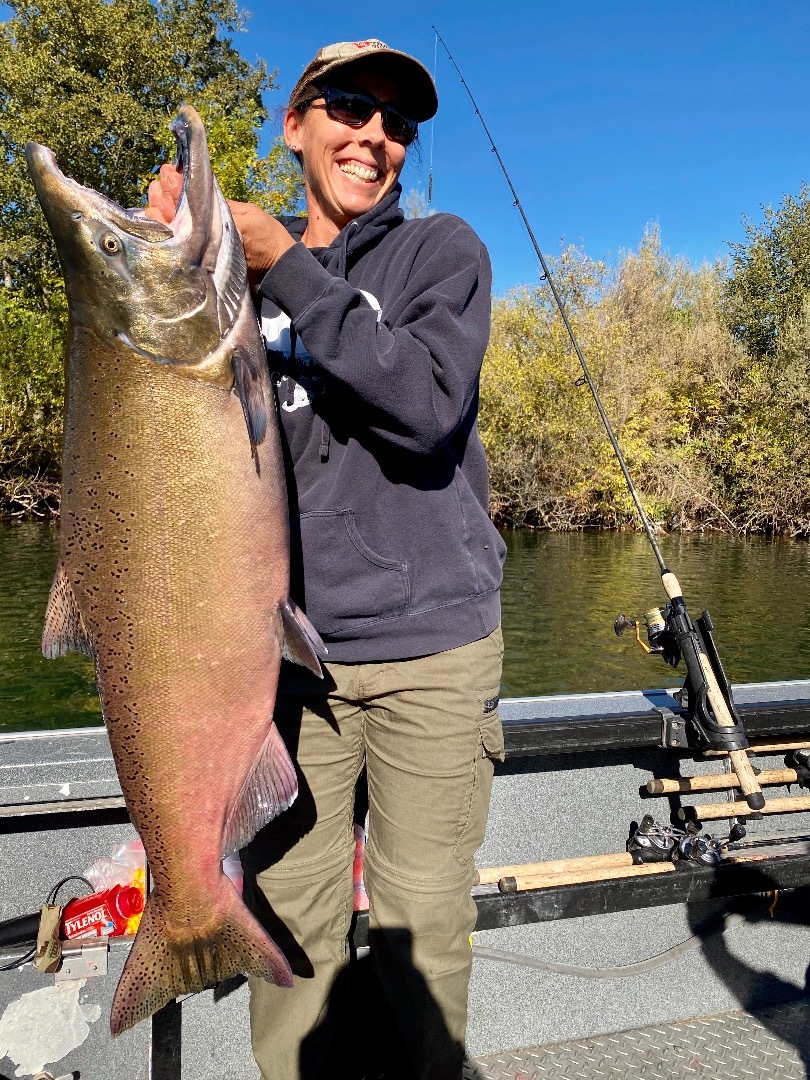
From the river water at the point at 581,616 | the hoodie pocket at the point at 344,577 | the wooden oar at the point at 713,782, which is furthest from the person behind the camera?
the river water at the point at 581,616

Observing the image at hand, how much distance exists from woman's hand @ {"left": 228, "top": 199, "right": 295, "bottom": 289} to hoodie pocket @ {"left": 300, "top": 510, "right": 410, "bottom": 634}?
566mm

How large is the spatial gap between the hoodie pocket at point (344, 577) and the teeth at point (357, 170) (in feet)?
3.06

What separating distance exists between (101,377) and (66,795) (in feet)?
5.22

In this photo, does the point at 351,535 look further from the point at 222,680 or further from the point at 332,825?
the point at 332,825

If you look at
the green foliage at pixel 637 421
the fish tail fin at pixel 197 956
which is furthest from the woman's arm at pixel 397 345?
the green foliage at pixel 637 421

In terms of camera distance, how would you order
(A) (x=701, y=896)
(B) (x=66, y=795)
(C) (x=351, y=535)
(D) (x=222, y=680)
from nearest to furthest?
(D) (x=222, y=680) < (C) (x=351, y=535) < (B) (x=66, y=795) < (A) (x=701, y=896)

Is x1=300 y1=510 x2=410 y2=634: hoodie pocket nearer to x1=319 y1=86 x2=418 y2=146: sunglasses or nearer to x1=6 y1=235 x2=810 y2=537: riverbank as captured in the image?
x1=319 y1=86 x2=418 y2=146: sunglasses

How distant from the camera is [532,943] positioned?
2.91 meters

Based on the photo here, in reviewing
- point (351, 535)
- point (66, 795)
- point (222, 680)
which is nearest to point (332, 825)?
point (222, 680)

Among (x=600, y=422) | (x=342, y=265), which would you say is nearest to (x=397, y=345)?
(x=342, y=265)

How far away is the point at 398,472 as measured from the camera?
1.82 m

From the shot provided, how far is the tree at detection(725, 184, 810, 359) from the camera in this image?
3156 centimetres

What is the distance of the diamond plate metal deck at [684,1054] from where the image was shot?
8.74 feet

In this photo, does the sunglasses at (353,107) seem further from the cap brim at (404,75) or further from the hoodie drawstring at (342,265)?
the hoodie drawstring at (342,265)
